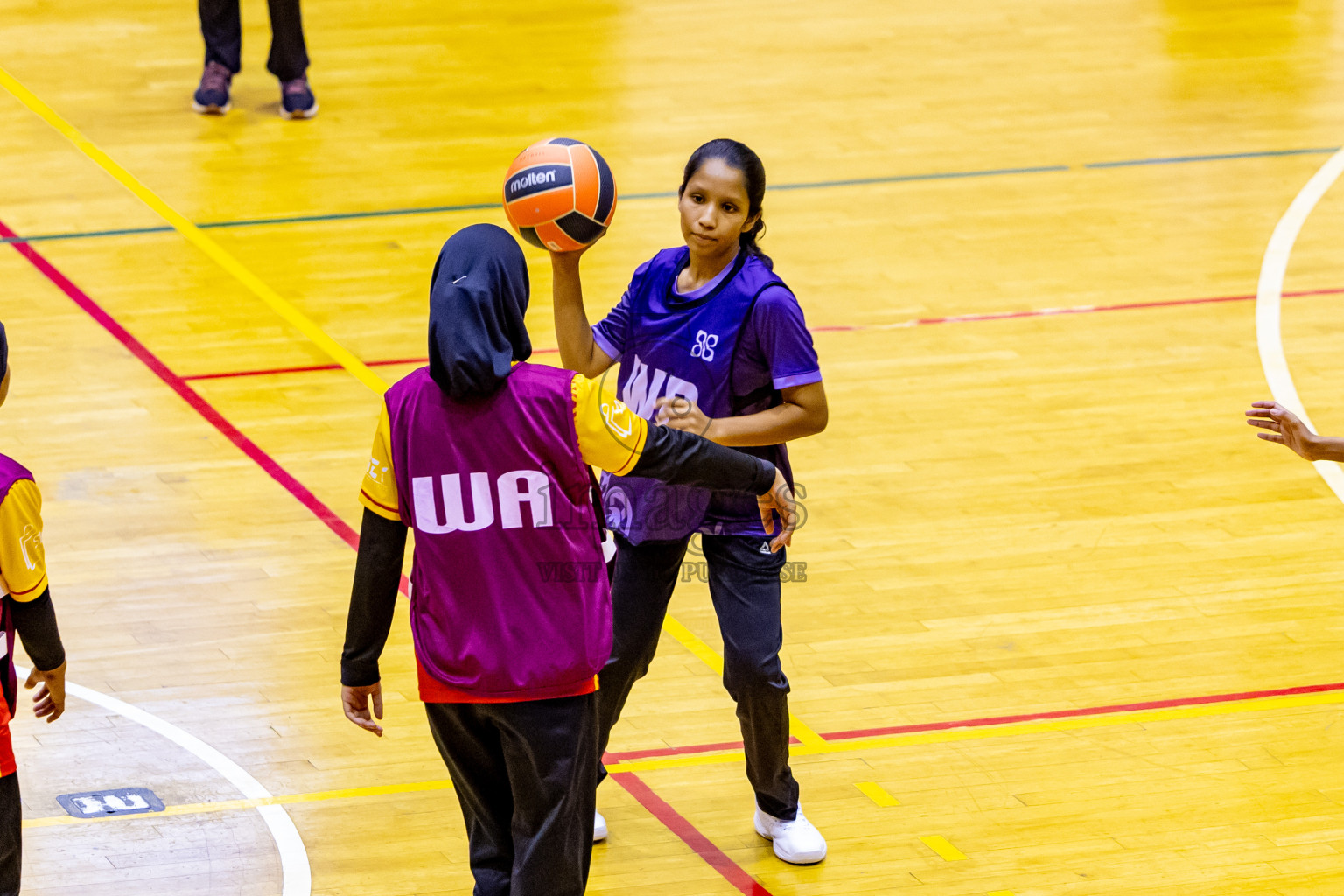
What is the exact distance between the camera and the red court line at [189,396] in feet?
22.6

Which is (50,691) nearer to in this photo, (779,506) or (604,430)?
(604,430)

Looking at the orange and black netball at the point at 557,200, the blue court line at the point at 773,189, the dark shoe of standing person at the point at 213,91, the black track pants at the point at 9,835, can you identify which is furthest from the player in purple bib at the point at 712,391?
the dark shoe of standing person at the point at 213,91

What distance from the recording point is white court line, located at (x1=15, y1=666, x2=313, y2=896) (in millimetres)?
4812

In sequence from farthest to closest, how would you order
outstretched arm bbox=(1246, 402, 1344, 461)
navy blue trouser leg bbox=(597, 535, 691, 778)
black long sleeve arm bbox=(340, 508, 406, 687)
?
outstretched arm bbox=(1246, 402, 1344, 461) < navy blue trouser leg bbox=(597, 535, 691, 778) < black long sleeve arm bbox=(340, 508, 406, 687)

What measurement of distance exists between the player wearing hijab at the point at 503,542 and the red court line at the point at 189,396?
307cm

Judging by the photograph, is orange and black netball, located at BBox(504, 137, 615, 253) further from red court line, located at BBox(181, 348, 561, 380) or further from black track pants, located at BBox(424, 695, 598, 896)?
red court line, located at BBox(181, 348, 561, 380)

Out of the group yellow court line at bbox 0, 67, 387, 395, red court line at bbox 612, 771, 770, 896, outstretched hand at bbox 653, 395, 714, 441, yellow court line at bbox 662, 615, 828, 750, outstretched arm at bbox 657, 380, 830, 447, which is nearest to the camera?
outstretched hand at bbox 653, 395, 714, 441

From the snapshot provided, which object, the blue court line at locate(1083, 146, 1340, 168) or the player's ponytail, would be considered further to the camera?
the blue court line at locate(1083, 146, 1340, 168)

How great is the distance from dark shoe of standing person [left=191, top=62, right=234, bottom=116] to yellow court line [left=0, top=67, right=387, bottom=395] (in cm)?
83

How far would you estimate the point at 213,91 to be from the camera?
1114 cm

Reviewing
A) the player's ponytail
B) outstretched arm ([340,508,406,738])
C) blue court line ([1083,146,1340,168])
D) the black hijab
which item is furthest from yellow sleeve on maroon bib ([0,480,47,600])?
blue court line ([1083,146,1340,168])

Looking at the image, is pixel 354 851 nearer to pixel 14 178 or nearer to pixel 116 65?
pixel 14 178

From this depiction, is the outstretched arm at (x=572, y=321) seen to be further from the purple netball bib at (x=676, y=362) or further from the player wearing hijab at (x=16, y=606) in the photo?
Answer: the player wearing hijab at (x=16, y=606)

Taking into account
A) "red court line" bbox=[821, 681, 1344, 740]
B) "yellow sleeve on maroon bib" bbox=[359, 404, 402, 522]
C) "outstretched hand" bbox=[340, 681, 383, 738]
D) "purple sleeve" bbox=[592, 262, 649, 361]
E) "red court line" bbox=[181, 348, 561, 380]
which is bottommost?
"red court line" bbox=[821, 681, 1344, 740]
